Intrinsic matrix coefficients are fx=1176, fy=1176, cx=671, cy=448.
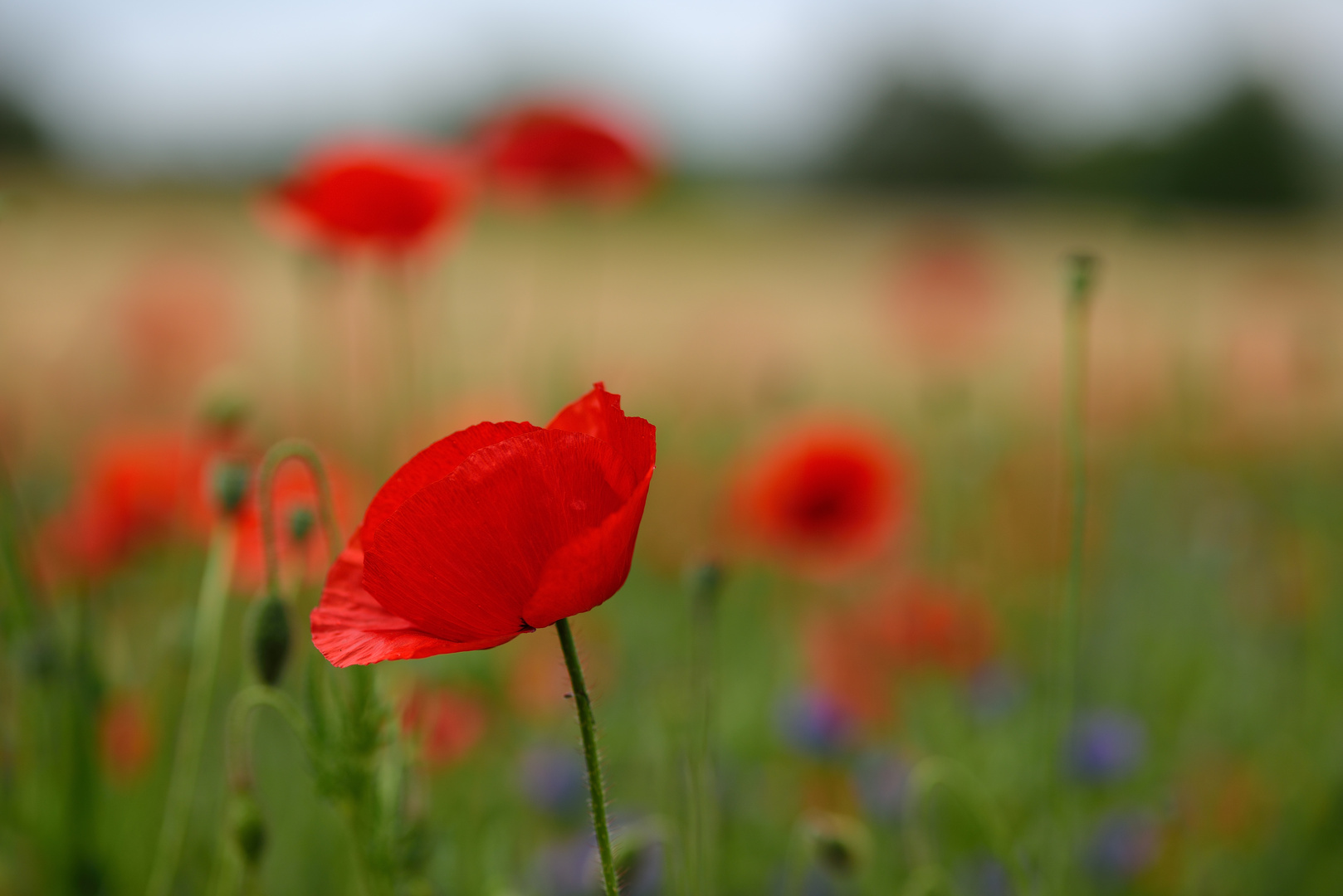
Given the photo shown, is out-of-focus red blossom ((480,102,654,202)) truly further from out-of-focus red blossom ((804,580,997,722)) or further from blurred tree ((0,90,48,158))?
blurred tree ((0,90,48,158))

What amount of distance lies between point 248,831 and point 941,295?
2744 mm

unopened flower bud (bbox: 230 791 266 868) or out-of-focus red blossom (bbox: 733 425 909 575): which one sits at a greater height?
out-of-focus red blossom (bbox: 733 425 909 575)

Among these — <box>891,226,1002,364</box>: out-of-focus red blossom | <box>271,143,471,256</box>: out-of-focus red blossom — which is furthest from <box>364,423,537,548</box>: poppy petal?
<box>891,226,1002,364</box>: out-of-focus red blossom

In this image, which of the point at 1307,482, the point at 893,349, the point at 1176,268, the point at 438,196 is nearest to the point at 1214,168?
the point at 1176,268

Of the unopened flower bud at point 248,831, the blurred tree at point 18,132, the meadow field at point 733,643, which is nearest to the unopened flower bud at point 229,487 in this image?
the meadow field at point 733,643

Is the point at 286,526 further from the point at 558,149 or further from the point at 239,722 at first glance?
the point at 558,149

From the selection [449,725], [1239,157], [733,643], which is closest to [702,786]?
[449,725]

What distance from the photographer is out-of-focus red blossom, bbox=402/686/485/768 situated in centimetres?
142

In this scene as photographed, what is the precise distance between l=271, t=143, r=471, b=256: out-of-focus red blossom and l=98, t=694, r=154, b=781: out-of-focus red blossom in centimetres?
69

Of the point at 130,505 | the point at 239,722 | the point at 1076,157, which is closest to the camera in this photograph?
the point at 239,722

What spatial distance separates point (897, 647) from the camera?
1886 mm

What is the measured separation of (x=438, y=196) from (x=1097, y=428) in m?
2.27

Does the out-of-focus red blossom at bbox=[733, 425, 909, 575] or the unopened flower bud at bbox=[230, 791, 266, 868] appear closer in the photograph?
the unopened flower bud at bbox=[230, 791, 266, 868]

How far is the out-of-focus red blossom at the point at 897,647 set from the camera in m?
1.83
